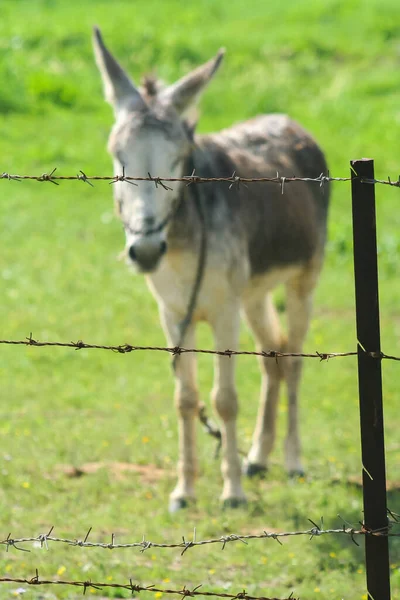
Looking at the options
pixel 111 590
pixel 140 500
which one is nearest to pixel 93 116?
pixel 140 500

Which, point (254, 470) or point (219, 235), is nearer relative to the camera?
point (219, 235)

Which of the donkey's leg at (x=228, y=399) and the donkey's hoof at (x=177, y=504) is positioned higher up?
the donkey's leg at (x=228, y=399)

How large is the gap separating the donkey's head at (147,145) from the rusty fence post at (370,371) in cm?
267

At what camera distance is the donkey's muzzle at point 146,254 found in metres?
5.89

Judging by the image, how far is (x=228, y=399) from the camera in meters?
6.81

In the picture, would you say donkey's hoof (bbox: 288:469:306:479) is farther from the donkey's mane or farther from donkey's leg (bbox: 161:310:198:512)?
the donkey's mane

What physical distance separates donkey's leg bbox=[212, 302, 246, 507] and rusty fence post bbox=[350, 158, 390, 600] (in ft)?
10.8

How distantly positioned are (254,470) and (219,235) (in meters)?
1.86

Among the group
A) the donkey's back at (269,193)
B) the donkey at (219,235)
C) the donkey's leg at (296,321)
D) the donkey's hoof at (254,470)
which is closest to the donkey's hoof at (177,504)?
the donkey at (219,235)

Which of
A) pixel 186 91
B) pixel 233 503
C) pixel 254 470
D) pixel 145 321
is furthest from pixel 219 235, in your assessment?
pixel 145 321

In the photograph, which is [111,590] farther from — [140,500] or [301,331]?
[301,331]

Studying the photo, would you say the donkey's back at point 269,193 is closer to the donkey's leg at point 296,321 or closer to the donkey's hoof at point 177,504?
the donkey's leg at point 296,321

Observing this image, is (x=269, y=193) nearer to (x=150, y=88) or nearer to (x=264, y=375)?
(x=150, y=88)

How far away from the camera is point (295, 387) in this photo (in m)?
7.79
